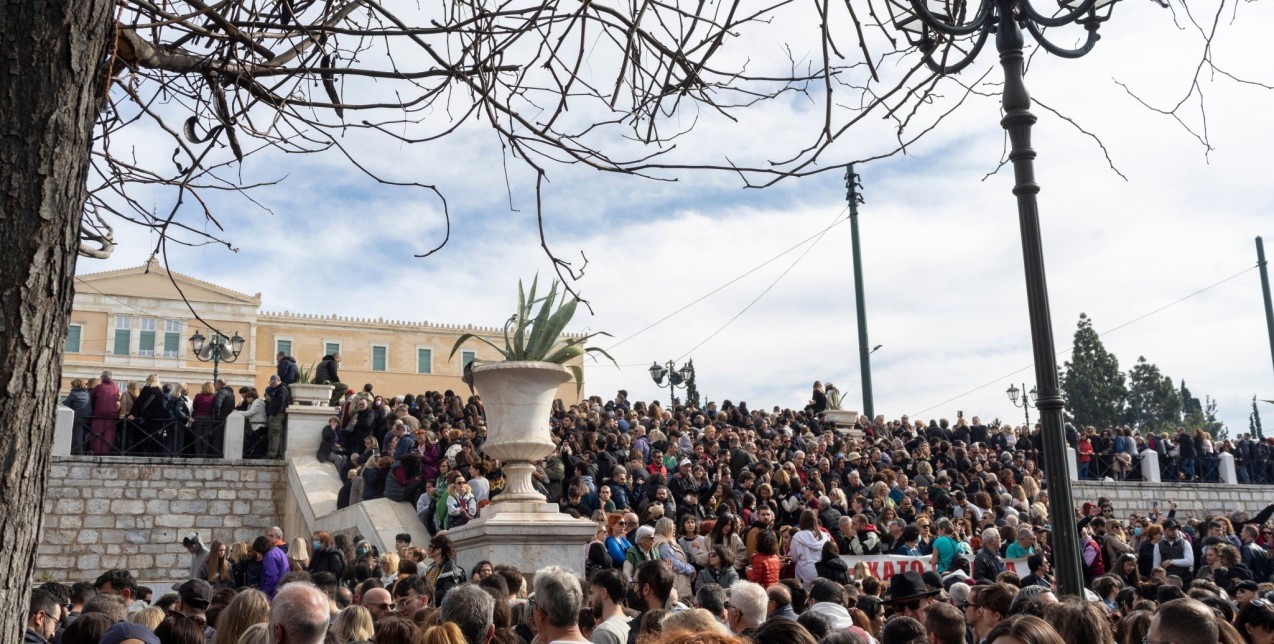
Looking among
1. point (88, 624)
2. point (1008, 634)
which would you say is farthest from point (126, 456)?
point (1008, 634)

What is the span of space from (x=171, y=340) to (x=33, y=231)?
59.8 m

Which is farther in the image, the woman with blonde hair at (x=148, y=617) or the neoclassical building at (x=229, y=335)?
the neoclassical building at (x=229, y=335)

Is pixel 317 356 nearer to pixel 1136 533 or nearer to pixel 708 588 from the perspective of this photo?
pixel 1136 533

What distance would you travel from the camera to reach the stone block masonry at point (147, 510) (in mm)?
17938

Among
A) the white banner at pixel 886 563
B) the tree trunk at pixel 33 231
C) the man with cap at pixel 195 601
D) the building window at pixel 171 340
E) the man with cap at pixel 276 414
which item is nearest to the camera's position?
the tree trunk at pixel 33 231

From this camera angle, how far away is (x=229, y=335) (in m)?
57.2

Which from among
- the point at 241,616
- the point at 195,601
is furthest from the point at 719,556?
the point at 241,616

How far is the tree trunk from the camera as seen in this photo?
2012 mm

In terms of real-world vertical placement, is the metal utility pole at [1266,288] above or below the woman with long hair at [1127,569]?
above

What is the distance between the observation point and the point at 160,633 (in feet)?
16.7

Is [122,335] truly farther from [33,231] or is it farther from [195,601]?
[33,231]

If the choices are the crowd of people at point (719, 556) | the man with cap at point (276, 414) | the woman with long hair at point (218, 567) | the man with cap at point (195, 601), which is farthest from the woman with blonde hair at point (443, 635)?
the man with cap at point (276, 414)

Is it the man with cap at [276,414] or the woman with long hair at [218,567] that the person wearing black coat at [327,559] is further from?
the man with cap at [276,414]

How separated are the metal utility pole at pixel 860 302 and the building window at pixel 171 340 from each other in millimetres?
38867
